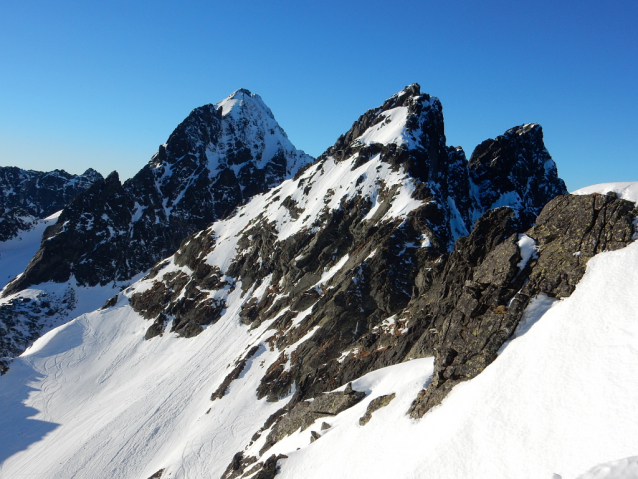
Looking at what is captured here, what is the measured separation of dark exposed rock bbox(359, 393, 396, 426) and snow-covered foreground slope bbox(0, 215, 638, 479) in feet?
1.76

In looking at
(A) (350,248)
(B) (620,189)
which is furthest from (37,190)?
(B) (620,189)

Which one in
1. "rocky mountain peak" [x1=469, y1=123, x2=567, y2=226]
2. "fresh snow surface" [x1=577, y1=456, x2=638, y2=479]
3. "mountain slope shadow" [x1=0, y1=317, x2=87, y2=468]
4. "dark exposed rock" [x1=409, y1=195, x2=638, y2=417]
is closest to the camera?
"fresh snow surface" [x1=577, y1=456, x2=638, y2=479]

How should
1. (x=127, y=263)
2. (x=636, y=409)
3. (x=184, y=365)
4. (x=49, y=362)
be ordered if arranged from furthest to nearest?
1. (x=127, y=263)
2. (x=49, y=362)
3. (x=184, y=365)
4. (x=636, y=409)

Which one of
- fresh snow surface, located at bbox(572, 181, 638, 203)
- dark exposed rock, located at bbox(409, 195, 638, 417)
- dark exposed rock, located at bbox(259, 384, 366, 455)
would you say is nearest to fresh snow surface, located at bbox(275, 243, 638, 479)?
dark exposed rock, located at bbox(409, 195, 638, 417)

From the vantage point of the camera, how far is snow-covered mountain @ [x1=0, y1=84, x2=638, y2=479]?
15.7 metres

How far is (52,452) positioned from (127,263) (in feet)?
258

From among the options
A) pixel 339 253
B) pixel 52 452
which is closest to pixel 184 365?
pixel 52 452

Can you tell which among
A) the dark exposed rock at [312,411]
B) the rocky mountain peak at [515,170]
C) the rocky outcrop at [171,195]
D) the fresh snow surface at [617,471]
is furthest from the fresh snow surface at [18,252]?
the rocky mountain peak at [515,170]

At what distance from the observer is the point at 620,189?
2042cm

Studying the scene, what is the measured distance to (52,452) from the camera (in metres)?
43.9

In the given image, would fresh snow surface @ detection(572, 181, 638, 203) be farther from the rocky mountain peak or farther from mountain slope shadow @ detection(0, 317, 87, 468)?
the rocky mountain peak

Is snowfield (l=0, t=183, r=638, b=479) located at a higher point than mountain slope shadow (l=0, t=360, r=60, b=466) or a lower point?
higher

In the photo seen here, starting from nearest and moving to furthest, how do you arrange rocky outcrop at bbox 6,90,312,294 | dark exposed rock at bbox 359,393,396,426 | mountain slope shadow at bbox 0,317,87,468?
1. dark exposed rock at bbox 359,393,396,426
2. mountain slope shadow at bbox 0,317,87,468
3. rocky outcrop at bbox 6,90,312,294

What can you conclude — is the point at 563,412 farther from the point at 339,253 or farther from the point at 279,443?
the point at 339,253
